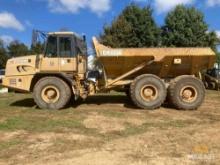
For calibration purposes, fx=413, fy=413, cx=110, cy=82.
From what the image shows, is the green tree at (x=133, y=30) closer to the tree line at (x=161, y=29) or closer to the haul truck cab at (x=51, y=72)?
the tree line at (x=161, y=29)

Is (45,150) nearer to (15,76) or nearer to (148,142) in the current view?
(148,142)

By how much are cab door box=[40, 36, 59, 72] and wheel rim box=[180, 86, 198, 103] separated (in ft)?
14.4

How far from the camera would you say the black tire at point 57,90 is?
538 inches

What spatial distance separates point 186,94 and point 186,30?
3035cm

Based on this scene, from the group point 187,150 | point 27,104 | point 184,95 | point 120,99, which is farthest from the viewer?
point 120,99

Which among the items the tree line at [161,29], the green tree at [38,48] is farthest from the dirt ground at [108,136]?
the tree line at [161,29]

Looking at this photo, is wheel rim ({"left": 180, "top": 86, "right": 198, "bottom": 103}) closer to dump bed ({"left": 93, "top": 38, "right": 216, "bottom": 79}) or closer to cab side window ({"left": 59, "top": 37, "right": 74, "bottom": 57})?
dump bed ({"left": 93, "top": 38, "right": 216, "bottom": 79})

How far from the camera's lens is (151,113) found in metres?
13.2

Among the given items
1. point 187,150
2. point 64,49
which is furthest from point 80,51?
point 187,150

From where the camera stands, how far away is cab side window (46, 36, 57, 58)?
14.0 metres

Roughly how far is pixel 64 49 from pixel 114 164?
741cm

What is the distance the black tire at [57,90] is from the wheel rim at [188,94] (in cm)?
392

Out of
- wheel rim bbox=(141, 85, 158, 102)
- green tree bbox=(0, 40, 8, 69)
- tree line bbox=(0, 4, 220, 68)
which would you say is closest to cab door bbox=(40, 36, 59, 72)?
wheel rim bbox=(141, 85, 158, 102)

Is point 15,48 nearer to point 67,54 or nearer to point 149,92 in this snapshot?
point 67,54
